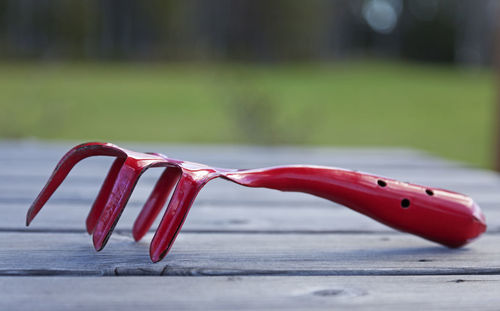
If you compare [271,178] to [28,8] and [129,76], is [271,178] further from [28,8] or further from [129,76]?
[28,8]

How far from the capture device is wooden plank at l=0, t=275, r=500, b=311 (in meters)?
0.75

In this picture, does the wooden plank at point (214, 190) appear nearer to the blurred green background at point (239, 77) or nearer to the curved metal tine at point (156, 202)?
the curved metal tine at point (156, 202)

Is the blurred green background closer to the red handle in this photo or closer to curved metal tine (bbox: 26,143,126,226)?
the red handle

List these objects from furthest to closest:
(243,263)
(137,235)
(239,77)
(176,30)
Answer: (176,30), (239,77), (137,235), (243,263)

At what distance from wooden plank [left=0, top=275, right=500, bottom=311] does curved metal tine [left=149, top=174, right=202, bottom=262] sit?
5 centimetres

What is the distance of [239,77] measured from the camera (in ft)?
23.4

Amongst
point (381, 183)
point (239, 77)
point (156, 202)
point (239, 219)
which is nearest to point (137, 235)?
point (156, 202)

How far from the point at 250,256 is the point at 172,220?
0.16 m

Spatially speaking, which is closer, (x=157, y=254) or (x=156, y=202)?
(x=157, y=254)

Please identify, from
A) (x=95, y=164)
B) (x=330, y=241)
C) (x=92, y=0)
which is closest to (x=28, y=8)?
(x=92, y=0)

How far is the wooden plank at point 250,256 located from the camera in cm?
89

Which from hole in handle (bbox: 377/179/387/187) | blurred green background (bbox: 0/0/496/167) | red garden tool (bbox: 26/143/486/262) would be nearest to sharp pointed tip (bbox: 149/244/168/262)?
red garden tool (bbox: 26/143/486/262)

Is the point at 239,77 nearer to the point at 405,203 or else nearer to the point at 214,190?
the point at 214,190

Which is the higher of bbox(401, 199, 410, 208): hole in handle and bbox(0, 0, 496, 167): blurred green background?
bbox(401, 199, 410, 208): hole in handle
